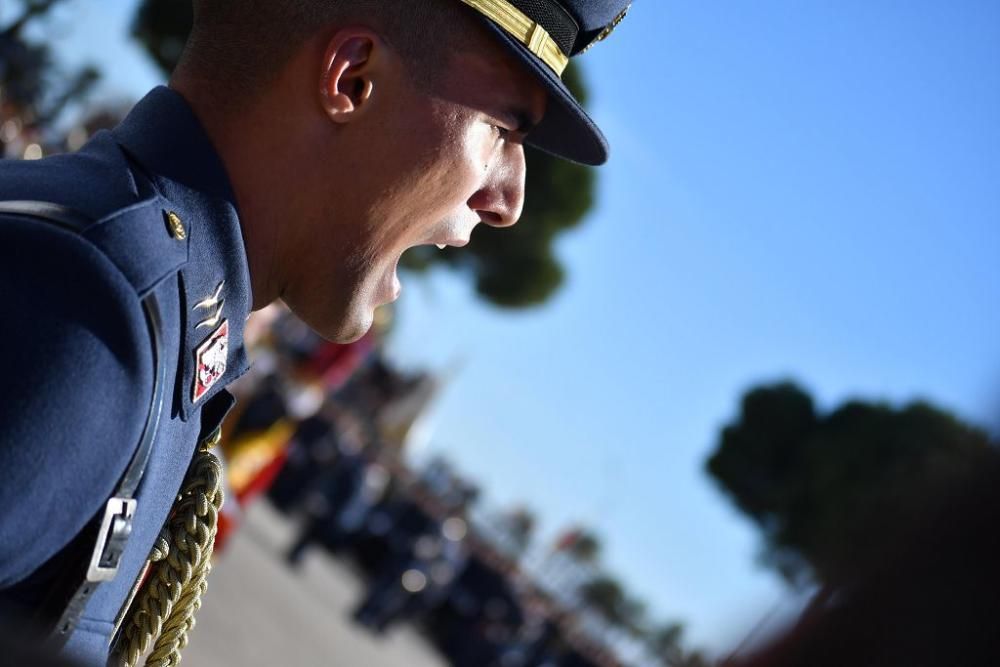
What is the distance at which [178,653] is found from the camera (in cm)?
215

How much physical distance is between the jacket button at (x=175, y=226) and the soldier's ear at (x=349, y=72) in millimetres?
285

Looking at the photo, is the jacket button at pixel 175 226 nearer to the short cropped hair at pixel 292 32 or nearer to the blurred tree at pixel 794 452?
the short cropped hair at pixel 292 32

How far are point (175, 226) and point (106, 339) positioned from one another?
0.32 m

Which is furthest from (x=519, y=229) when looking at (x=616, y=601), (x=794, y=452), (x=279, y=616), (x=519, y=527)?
(x=616, y=601)

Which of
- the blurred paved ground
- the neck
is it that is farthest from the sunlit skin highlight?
the blurred paved ground

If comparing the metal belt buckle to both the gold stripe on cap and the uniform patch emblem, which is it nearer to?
the uniform patch emblem

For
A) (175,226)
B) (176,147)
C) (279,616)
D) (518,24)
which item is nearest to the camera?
(175,226)

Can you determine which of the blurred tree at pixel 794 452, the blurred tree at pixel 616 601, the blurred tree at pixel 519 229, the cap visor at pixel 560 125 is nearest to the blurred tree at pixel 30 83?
the blurred tree at pixel 519 229

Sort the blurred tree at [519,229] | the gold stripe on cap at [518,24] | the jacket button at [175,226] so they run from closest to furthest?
1. the jacket button at [175,226]
2. the gold stripe on cap at [518,24]
3. the blurred tree at [519,229]

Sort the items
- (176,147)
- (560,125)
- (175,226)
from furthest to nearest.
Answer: (560,125), (176,147), (175,226)

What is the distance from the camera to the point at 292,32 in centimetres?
198

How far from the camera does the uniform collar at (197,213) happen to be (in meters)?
1.83

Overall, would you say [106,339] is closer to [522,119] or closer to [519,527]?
[522,119]

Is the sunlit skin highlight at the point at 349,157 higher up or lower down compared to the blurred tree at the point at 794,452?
higher up
